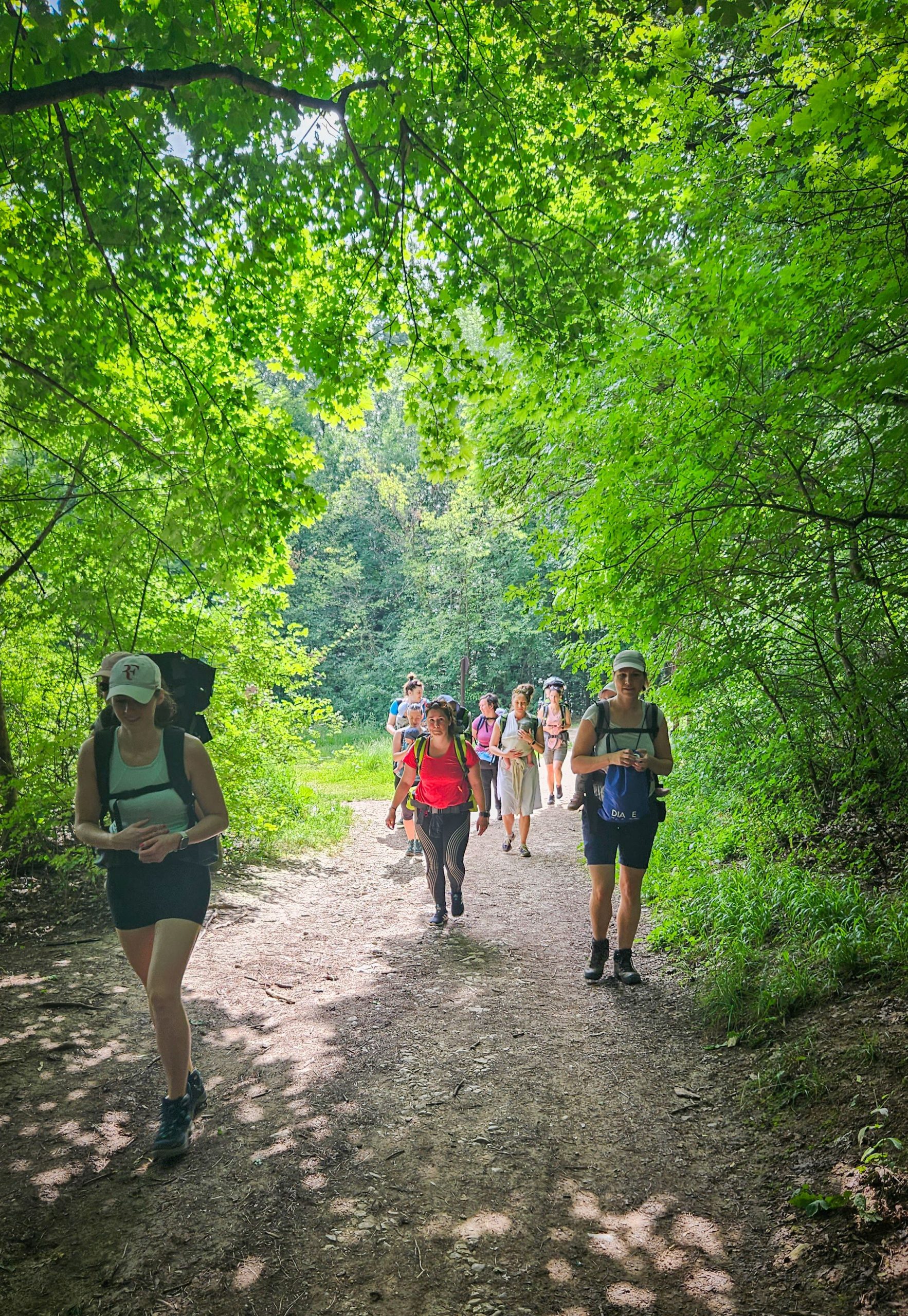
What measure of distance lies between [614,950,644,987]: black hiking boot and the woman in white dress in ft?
13.5

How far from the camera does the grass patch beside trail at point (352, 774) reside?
12973 mm

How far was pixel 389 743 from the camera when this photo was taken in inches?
866

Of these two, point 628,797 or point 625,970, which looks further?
point 625,970

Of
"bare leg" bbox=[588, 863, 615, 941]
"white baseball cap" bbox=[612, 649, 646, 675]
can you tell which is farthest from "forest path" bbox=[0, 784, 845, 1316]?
"white baseball cap" bbox=[612, 649, 646, 675]

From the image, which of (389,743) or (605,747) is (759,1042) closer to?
(605,747)

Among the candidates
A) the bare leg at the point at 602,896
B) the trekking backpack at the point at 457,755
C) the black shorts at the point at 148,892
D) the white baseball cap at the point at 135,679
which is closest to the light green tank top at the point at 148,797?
the black shorts at the point at 148,892

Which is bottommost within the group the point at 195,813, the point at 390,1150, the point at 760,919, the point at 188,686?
the point at 390,1150

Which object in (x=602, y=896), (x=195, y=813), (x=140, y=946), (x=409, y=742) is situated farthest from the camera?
(x=409, y=742)

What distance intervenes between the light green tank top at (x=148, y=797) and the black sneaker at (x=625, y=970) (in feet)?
10.5

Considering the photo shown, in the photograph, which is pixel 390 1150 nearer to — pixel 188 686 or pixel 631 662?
pixel 188 686

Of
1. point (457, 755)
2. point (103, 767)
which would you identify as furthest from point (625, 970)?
point (103, 767)

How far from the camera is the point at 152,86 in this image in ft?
12.6

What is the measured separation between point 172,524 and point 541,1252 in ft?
16.0

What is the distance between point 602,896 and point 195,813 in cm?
286
